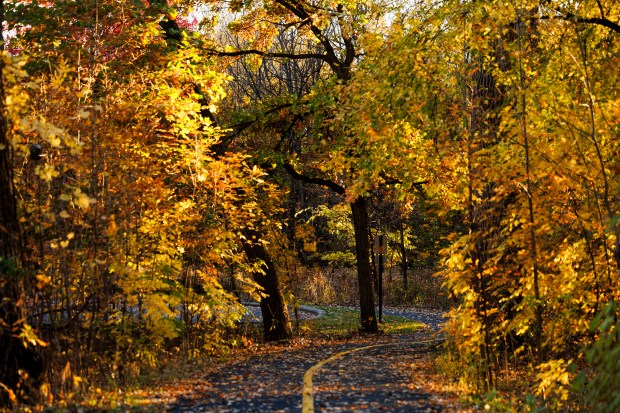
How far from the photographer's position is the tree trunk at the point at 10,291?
8.80 meters

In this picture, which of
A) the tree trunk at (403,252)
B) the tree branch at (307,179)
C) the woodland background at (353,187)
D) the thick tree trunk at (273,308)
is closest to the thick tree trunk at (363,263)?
the tree branch at (307,179)

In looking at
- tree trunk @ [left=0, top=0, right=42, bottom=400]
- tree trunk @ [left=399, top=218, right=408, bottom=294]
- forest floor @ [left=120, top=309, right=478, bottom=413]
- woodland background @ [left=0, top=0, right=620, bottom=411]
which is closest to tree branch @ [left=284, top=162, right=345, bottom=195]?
woodland background @ [left=0, top=0, right=620, bottom=411]

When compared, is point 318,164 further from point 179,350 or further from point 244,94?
point 244,94

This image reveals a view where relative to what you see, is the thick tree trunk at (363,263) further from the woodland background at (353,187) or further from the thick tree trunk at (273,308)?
the woodland background at (353,187)

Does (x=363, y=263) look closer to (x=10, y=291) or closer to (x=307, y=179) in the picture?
(x=307, y=179)

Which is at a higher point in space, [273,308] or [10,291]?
[10,291]

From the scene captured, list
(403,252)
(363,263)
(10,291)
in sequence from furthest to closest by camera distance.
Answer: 1. (403,252)
2. (363,263)
3. (10,291)

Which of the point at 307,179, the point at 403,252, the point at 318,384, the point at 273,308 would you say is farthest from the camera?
the point at 403,252

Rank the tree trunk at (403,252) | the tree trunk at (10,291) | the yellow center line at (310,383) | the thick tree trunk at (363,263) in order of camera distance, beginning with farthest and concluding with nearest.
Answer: the tree trunk at (403,252)
the thick tree trunk at (363,263)
the yellow center line at (310,383)
the tree trunk at (10,291)

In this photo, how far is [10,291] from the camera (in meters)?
9.02

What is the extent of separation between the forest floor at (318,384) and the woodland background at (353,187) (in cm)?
78

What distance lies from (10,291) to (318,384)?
202 inches

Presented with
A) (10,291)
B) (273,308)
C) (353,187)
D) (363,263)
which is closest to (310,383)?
(353,187)

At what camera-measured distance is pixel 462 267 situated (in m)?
11.3
